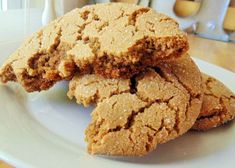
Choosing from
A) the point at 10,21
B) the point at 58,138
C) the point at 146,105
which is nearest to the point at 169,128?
the point at 146,105

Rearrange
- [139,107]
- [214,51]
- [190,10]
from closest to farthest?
[139,107] → [214,51] → [190,10]

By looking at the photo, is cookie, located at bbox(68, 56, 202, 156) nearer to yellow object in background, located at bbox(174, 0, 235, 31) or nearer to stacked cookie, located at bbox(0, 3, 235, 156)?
stacked cookie, located at bbox(0, 3, 235, 156)

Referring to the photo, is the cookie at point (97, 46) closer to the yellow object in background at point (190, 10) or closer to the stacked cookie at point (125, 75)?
the stacked cookie at point (125, 75)

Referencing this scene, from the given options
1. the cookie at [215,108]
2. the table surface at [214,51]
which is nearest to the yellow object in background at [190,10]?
the table surface at [214,51]

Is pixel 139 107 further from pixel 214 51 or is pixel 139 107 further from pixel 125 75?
pixel 214 51

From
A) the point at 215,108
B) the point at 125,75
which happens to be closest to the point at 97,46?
the point at 125,75

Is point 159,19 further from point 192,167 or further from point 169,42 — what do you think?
point 192,167
